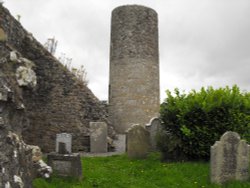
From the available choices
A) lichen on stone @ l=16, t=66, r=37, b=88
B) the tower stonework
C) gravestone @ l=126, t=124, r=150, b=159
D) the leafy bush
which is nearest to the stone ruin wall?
gravestone @ l=126, t=124, r=150, b=159

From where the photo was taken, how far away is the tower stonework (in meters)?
20.1

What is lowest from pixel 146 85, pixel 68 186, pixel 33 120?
pixel 68 186

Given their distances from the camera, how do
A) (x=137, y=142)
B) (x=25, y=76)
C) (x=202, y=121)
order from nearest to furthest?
(x=25, y=76), (x=202, y=121), (x=137, y=142)

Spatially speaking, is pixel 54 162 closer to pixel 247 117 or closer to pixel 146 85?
pixel 247 117

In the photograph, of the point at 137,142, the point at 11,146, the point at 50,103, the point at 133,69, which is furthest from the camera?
the point at 133,69

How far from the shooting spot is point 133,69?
20.3 meters

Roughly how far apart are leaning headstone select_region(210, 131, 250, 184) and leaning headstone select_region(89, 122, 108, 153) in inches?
216

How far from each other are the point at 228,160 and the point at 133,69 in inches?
529

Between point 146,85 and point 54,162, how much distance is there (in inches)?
525

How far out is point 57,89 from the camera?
12.4 m

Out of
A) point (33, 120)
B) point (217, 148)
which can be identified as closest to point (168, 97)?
point (217, 148)

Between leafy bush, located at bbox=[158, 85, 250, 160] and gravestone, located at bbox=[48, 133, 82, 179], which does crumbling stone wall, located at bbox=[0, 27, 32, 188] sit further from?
leafy bush, located at bbox=[158, 85, 250, 160]

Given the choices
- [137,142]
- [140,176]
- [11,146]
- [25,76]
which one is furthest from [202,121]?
[11,146]

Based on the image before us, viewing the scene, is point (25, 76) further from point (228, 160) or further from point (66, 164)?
point (228, 160)
